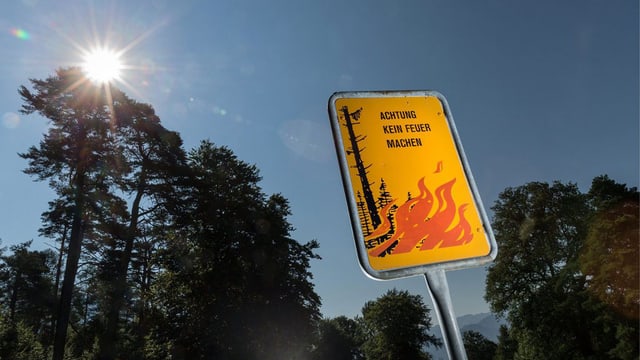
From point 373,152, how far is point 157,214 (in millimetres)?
24054

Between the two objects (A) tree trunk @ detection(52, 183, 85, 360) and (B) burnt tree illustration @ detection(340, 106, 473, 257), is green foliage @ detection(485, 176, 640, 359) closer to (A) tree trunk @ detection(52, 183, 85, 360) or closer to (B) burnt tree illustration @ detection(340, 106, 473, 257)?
(B) burnt tree illustration @ detection(340, 106, 473, 257)

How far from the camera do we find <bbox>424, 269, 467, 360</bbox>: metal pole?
42.3 inches

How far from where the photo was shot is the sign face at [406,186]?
122cm

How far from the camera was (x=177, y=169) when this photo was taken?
22.1 metres

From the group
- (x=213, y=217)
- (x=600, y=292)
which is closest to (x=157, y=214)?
(x=213, y=217)

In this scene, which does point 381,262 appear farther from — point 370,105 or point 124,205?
point 124,205

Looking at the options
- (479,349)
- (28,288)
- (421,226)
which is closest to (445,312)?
(421,226)

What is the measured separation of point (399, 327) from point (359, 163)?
45.2 meters

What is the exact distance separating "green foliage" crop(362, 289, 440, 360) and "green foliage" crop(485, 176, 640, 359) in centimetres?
1318

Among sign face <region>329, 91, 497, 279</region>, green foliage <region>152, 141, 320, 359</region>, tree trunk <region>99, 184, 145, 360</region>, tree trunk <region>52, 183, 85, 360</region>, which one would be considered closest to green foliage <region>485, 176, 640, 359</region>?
green foliage <region>152, 141, 320, 359</region>

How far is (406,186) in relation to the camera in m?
1.34

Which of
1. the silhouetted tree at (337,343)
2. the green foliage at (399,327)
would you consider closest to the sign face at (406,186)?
the green foliage at (399,327)

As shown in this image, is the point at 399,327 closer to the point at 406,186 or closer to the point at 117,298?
the point at 117,298

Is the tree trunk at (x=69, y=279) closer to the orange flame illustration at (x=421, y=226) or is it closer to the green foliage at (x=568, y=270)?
the orange flame illustration at (x=421, y=226)
